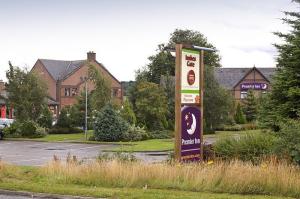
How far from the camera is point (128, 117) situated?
4897 cm

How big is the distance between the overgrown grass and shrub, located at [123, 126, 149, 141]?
95.2ft

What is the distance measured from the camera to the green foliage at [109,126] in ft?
147

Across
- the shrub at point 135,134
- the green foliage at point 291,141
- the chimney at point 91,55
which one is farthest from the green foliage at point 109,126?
the chimney at point 91,55

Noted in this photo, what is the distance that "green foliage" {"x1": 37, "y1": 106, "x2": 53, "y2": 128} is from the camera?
53922 mm

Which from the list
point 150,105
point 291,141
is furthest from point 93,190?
point 150,105

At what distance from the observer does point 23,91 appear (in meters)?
50.6

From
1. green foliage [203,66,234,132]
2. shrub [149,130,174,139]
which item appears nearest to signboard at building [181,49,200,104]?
shrub [149,130,174,139]

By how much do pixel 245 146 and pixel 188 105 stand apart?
107 inches

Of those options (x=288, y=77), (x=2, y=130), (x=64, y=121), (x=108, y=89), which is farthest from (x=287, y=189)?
(x=64, y=121)

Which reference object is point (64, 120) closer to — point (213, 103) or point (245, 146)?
point (213, 103)

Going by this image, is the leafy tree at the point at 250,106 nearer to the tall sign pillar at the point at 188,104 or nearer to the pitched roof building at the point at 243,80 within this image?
the pitched roof building at the point at 243,80

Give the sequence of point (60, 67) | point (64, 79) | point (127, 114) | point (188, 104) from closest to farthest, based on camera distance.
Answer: point (188, 104), point (127, 114), point (64, 79), point (60, 67)

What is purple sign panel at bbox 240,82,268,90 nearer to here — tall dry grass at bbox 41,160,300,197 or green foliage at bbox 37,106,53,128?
green foliage at bbox 37,106,53,128

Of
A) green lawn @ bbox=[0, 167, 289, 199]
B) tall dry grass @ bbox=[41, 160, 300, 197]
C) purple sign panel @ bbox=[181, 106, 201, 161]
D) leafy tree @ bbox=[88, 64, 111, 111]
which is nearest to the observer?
green lawn @ bbox=[0, 167, 289, 199]
